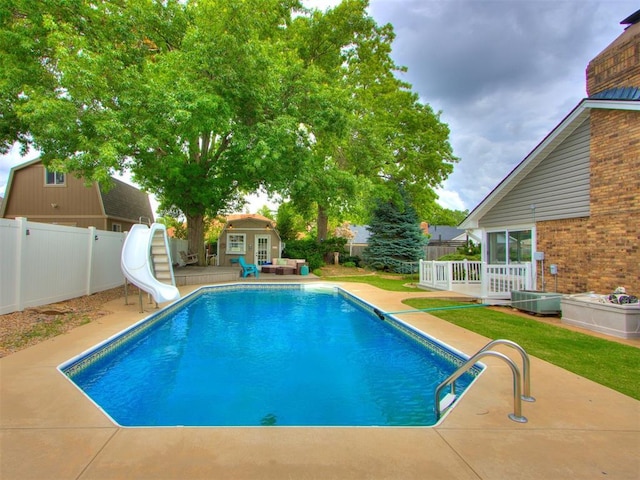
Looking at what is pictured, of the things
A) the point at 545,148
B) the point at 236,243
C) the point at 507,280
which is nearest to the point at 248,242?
the point at 236,243

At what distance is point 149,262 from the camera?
8.98m

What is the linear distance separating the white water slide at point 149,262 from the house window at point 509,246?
32.7 ft

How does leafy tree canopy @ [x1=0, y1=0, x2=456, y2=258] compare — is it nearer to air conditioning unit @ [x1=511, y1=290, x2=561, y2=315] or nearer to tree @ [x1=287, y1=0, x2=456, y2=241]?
tree @ [x1=287, y1=0, x2=456, y2=241]

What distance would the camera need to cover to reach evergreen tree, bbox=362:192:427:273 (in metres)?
20.3

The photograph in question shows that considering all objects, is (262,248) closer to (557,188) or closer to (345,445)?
(557,188)

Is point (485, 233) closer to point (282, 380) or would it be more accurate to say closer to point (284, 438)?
point (282, 380)

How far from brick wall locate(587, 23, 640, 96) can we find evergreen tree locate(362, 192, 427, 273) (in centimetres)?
1207

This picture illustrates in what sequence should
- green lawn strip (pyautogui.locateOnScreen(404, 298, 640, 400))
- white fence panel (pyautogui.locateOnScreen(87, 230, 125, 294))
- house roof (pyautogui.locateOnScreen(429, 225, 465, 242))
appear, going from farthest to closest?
house roof (pyautogui.locateOnScreen(429, 225, 465, 242)) < white fence panel (pyautogui.locateOnScreen(87, 230, 125, 294)) < green lawn strip (pyautogui.locateOnScreen(404, 298, 640, 400))

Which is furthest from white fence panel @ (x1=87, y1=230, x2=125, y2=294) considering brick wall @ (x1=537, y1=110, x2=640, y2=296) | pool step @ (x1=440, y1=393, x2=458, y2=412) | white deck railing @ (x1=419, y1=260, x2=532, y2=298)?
brick wall @ (x1=537, y1=110, x2=640, y2=296)

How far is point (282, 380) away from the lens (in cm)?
477

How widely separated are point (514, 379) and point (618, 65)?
374 inches

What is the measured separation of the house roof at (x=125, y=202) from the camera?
18.9m

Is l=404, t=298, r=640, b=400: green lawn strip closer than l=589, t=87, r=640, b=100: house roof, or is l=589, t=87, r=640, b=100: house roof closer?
l=404, t=298, r=640, b=400: green lawn strip

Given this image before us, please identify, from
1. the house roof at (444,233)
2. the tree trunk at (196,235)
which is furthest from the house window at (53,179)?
the house roof at (444,233)
